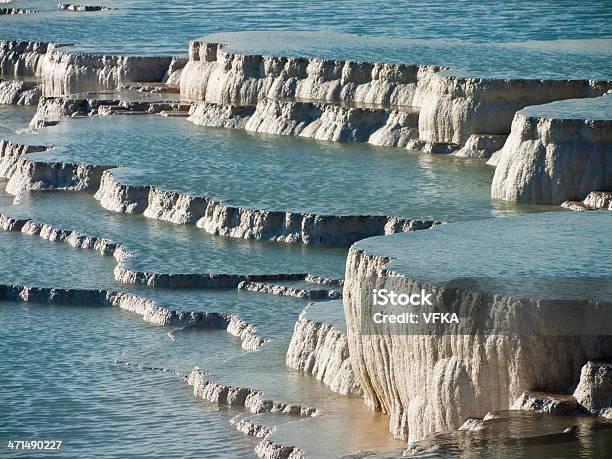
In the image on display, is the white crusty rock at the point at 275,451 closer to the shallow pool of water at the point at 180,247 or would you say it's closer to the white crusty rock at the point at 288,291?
the white crusty rock at the point at 288,291

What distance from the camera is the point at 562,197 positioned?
2406 centimetres

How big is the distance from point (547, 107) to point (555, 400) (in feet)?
40.2

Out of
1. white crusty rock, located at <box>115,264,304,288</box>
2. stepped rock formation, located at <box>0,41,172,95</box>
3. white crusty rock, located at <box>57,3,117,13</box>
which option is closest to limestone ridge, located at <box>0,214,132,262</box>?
white crusty rock, located at <box>115,264,304,288</box>

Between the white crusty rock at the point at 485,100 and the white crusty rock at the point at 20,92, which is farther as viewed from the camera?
the white crusty rock at the point at 20,92

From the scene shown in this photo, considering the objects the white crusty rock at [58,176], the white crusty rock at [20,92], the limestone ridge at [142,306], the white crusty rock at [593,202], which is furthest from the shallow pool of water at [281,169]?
the white crusty rock at [20,92]

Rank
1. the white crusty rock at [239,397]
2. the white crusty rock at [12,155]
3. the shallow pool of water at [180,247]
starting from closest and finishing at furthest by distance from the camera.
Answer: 1. the white crusty rock at [239,397]
2. the shallow pool of water at [180,247]
3. the white crusty rock at [12,155]

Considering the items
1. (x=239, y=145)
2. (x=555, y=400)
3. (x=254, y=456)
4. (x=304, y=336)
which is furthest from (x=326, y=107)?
(x=555, y=400)

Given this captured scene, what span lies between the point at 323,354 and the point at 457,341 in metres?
3.40

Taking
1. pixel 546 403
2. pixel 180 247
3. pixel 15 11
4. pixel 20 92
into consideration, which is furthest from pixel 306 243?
pixel 15 11

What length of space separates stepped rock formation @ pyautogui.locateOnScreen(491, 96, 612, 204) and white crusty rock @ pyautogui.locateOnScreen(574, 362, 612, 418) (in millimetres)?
10358

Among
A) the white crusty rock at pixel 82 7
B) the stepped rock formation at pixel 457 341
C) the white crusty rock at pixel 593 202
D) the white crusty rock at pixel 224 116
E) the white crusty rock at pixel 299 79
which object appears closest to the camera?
the stepped rock formation at pixel 457 341

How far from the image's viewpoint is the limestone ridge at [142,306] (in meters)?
20.5

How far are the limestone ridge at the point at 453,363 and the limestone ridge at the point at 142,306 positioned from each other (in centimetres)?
396

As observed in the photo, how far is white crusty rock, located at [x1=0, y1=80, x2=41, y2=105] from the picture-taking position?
4031 centimetres
